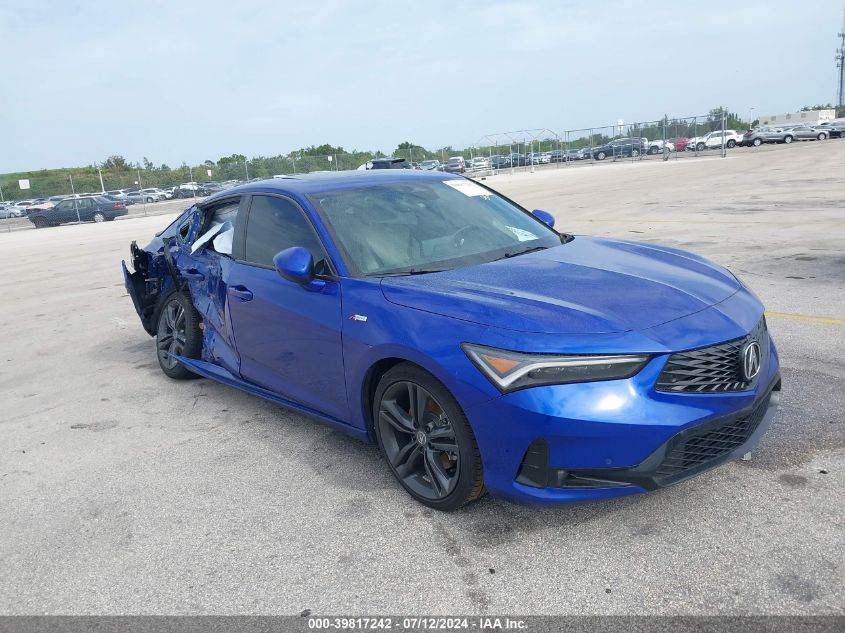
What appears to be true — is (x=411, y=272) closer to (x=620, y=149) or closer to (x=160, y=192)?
(x=160, y=192)

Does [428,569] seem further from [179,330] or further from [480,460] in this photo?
[179,330]

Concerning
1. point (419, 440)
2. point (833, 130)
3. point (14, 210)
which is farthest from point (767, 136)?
point (419, 440)

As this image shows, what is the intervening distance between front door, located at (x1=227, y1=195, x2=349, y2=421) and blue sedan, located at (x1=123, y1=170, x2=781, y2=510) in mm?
14

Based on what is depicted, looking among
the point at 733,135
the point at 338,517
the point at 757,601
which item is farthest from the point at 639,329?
the point at 733,135

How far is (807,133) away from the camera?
56469 millimetres

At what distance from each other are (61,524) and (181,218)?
3.13 m

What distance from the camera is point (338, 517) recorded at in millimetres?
3473

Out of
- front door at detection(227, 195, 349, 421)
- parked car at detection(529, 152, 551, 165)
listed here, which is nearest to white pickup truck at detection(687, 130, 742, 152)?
parked car at detection(529, 152, 551, 165)

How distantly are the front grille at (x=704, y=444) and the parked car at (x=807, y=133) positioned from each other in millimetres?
62225

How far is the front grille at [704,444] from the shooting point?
283 centimetres

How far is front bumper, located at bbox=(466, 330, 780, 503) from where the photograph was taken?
2.76 m

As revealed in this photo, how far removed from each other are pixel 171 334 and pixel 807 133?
61.7 metres

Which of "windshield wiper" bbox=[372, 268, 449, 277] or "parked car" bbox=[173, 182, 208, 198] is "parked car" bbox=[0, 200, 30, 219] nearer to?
"parked car" bbox=[173, 182, 208, 198]

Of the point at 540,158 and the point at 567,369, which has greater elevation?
the point at 540,158
